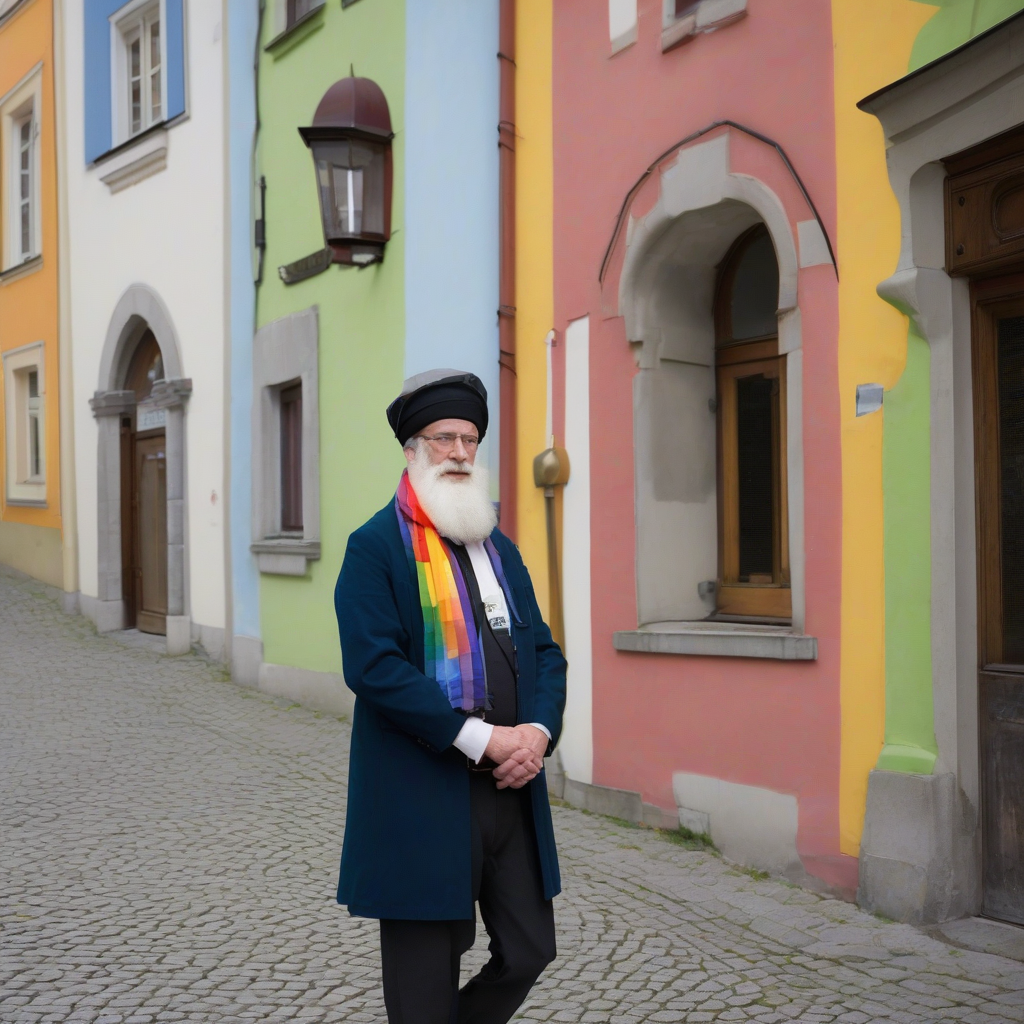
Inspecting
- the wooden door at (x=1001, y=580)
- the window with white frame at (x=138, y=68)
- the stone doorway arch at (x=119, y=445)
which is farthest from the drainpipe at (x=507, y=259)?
the window with white frame at (x=138, y=68)

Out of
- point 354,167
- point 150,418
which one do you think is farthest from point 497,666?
point 150,418

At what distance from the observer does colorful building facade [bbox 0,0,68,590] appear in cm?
1562

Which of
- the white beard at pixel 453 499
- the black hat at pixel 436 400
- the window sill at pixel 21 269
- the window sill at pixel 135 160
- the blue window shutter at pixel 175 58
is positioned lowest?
the white beard at pixel 453 499

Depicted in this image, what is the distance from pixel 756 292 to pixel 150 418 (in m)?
8.57

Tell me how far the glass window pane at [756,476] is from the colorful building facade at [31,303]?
10.3 meters

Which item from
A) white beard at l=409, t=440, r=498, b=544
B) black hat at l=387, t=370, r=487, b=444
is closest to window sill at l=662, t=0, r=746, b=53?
black hat at l=387, t=370, r=487, b=444

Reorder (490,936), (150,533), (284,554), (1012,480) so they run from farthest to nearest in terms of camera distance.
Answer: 1. (150,533)
2. (284,554)
3. (1012,480)
4. (490,936)

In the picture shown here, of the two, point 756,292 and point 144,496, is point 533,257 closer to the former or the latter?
point 756,292

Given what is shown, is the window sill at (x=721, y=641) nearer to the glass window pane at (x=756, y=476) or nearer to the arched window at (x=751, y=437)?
the arched window at (x=751, y=437)

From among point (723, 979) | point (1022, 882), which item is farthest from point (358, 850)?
point (1022, 882)

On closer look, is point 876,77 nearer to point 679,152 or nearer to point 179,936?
point 679,152

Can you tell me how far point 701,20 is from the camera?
252 inches

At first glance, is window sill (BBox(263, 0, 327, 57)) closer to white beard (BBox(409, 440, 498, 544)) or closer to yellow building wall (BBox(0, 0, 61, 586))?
yellow building wall (BBox(0, 0, 61, 586))

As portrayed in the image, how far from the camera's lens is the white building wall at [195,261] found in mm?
11898
